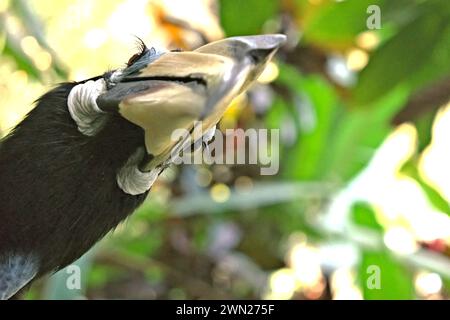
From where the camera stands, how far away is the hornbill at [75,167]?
571 mm

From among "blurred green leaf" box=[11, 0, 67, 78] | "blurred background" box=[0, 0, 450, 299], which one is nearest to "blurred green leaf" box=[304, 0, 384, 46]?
"blurred background" box=[0, 0, 450, 299]

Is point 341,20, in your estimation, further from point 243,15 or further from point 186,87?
point 186,87

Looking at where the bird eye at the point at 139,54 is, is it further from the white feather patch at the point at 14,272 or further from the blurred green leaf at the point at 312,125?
the blurred green leaf at the point at 312,125

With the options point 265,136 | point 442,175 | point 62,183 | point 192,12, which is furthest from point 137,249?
point 62,183

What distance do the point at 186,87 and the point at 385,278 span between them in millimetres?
698

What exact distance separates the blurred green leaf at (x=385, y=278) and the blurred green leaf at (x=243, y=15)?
0.42 m

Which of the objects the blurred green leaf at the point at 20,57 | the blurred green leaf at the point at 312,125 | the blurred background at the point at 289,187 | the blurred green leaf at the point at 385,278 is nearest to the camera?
the blurred green leaf at the point at 20,57

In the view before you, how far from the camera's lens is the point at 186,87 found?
49 cm

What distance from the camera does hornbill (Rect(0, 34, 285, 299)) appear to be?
0.57 metres

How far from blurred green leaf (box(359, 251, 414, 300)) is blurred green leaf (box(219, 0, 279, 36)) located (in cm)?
42

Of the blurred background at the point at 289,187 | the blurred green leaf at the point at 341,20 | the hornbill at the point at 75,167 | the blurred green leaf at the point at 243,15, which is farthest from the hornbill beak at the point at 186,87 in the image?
the blurred background at the point at 289,187

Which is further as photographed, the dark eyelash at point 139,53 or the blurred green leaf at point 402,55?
the blurred green leaf at point 402,55

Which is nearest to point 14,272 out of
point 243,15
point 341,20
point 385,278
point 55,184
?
point 55,184

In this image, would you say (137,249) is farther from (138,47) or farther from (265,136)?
(138,47)
